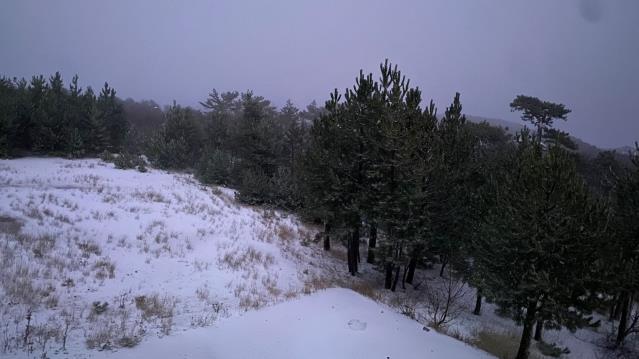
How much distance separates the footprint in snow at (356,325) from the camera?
777 centimetres

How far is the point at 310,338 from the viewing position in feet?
22.8

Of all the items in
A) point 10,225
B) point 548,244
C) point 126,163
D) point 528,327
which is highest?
point 126,163

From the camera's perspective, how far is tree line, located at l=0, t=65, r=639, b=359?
10.3 m

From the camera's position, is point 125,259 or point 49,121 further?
point 49,121

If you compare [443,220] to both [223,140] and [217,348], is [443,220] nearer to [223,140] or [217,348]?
[217,348]

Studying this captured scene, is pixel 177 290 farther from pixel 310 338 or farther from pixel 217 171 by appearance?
pixel 217 171

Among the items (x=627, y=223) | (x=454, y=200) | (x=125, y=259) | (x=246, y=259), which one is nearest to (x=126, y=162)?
(x=246, y=259)

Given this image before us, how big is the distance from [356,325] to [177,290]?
17.4ft

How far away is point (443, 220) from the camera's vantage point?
1566 cm

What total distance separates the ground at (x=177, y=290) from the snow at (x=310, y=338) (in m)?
0.04

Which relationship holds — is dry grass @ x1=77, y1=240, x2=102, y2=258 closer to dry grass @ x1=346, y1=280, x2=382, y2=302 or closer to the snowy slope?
the snowy slope

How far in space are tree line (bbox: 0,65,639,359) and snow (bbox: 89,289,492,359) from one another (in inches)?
170

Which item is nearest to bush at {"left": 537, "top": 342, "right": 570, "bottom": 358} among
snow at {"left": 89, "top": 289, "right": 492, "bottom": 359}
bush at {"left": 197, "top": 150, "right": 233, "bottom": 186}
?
snow at {"left": 89, "top": 289, "right": 492, "bottom": 359}

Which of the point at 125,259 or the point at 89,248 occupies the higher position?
the point at 89,248
